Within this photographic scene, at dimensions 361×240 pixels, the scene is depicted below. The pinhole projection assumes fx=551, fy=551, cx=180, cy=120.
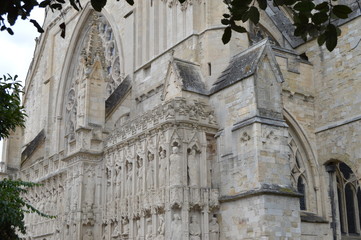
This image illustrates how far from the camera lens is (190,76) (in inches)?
643

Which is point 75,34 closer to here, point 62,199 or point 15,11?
point 62,199

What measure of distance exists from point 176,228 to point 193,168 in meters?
1.73

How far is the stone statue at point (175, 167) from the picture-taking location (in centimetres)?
1448

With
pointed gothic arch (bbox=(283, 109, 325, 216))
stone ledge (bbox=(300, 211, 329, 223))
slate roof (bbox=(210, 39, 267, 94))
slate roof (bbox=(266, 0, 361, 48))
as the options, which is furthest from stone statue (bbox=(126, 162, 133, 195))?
slate roof (bbox=(266, 0, 361, 48))

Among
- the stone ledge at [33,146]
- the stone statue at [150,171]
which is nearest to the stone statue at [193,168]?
the stone statue at [150,171]

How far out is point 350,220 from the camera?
679 inches

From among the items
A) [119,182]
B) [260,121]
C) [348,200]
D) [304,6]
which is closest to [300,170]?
[348,200]

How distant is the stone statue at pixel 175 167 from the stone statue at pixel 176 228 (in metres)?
0.90

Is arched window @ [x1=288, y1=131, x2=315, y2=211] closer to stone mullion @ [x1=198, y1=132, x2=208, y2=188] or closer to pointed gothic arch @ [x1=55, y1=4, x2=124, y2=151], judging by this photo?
stone mullion @ [x1=198, y1=132, x2=208, y2=188]

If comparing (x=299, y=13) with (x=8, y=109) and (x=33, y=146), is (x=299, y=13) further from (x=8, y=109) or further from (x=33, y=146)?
(x=33, y=146)

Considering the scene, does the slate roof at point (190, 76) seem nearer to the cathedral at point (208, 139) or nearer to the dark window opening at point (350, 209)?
the cathedral at point (208, 139)

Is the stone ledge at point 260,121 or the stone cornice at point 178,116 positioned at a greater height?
the stone cornice at point 178,116

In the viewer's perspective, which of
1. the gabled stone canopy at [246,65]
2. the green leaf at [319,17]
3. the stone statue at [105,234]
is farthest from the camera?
the stone statue at [105,234]

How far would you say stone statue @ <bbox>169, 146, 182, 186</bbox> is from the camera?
14477 millimetres
